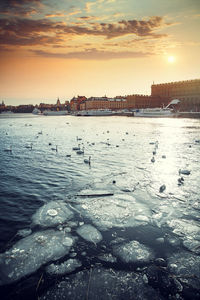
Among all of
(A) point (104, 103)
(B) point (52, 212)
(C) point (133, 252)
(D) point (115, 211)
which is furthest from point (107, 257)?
(A) point (104, 103)

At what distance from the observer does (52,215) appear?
7609mm

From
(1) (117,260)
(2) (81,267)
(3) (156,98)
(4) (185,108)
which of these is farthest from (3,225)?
(3) (156,98)

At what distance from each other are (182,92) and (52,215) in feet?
497

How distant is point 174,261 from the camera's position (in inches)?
211

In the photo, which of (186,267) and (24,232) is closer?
(186,267)

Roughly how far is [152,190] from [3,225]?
663 centimetres

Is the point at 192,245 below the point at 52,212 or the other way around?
below

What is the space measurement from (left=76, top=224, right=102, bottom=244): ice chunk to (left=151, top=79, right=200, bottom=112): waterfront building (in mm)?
127866

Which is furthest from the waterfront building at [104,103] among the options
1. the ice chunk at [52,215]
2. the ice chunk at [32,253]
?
the ice chunk at [32,253]

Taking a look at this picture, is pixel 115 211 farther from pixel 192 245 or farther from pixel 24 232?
pixel 24 232

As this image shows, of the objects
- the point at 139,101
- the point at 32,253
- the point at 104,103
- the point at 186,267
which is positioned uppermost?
the point at 104,103

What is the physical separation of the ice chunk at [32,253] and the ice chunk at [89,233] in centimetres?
43

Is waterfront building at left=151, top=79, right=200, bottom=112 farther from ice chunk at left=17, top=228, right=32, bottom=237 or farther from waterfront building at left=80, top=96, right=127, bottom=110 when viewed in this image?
ice chunk at left=17, top=228, right=32, bottom=237

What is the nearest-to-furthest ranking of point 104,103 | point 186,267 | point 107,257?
point 186,267
point 107,257
point 104,103
